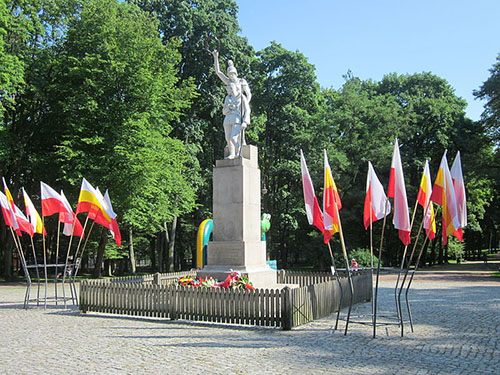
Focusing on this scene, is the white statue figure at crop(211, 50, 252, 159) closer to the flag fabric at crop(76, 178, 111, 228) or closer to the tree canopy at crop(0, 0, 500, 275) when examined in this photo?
the flag fabric at crop(76, 178, 111, 228)

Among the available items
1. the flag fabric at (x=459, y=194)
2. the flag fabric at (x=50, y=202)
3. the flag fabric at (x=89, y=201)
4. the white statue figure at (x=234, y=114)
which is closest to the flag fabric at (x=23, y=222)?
the flag fabric at (x=50, y=202)

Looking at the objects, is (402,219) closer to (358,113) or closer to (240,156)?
(240,156)

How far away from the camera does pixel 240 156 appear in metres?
16.6

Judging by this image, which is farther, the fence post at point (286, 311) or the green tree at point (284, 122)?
the green tree at point (284, 122)

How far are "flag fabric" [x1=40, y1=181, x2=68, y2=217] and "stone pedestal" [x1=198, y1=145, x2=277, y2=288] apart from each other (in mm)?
4937

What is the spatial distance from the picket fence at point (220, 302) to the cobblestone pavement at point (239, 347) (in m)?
0.35

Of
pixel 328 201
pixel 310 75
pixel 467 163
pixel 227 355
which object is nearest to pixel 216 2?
pixel 310 75

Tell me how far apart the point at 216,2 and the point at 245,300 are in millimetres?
32177

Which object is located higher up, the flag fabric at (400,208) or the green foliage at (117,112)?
the green foliage at (117,112)

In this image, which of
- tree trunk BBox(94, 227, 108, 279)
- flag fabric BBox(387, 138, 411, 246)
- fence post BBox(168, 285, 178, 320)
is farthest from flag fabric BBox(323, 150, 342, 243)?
tree trunk BBox(94, 227, 108, 279)

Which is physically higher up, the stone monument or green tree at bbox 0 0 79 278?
green tree at bbox 0 0 79 278

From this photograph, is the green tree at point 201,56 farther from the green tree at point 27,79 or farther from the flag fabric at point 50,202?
the flag fabric at point 50,202

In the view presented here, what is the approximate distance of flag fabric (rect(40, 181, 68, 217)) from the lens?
1547cm

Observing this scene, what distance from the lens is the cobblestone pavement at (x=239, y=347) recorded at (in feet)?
26.2
